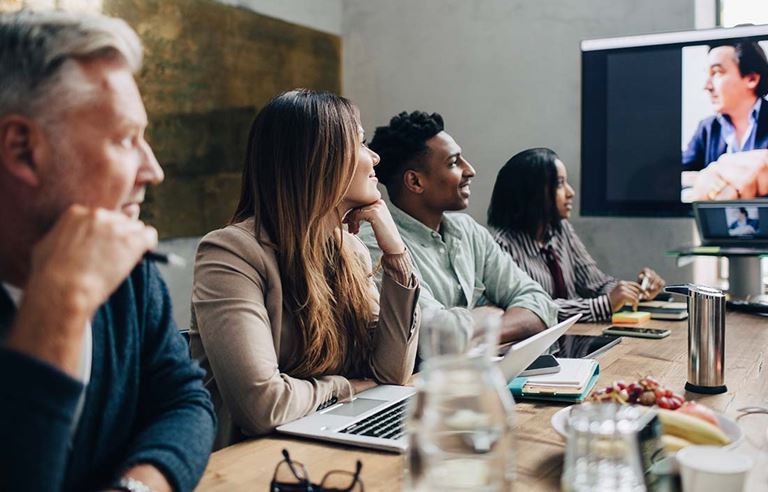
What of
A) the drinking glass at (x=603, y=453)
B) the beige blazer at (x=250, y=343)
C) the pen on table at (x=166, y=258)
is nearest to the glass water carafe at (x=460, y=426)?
the drinking glass at (x=603, y=453)

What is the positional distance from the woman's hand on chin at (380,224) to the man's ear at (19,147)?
1.04 metres

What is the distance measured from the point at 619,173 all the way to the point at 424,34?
148cm

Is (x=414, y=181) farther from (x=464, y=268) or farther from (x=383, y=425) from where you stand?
(x=383, y=425)

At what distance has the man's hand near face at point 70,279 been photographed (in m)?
0.80

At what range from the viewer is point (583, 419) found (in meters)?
0.76

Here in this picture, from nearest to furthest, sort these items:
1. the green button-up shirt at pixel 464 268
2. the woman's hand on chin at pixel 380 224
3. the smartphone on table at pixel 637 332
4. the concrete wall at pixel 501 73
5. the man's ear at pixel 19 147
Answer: the man's ear at pixel 19 147 < the woman's hand on chin at pixel 380 224 < the smartphone on table at pixel 637 332 < the green button-up shirt at pixel 464 268 < the concrete wall at pixel 501 73

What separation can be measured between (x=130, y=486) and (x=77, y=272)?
298 millimetres

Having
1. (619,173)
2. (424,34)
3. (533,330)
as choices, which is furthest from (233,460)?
(424,34)

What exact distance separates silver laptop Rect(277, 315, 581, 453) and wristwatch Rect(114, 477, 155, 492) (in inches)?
13.9

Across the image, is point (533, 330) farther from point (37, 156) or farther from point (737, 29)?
point (37, 156)

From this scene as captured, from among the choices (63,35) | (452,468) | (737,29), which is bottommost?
(452,468)

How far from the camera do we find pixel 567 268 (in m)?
3.29

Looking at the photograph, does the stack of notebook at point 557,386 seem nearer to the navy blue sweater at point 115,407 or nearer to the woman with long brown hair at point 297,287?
the woman with long brown hair at point 297,287

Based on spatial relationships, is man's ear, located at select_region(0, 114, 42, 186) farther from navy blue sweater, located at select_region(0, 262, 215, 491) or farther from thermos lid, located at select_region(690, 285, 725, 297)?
thermos lid, located at select_region(690, 285, 725, 297)
